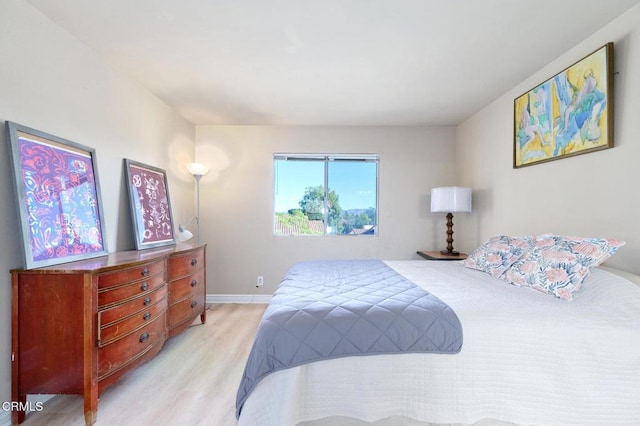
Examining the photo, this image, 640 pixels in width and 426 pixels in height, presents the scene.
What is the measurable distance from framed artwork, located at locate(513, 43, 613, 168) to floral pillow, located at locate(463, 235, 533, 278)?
2.52ft

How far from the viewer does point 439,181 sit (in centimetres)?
404

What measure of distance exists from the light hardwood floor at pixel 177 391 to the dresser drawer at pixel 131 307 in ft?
1.79

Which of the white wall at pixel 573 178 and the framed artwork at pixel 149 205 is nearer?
the white wall at pixel 573 178

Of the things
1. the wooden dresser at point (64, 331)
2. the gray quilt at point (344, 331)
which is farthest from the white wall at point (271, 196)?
the gray quilt at point (344, 331)

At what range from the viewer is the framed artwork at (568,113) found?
6.18 feet

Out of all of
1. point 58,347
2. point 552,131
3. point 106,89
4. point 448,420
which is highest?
point 106,89

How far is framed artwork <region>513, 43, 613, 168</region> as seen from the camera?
1.88 meters

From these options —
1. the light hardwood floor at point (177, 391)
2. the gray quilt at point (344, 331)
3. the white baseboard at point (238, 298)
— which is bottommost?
the light hardwood floor at point (177, 391)

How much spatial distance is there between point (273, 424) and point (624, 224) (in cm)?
233

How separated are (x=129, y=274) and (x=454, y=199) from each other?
325cm

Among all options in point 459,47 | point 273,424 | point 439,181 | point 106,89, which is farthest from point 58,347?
point 439,181

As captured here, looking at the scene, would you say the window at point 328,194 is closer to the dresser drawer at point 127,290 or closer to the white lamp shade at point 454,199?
the white lamp shade at point 454,199

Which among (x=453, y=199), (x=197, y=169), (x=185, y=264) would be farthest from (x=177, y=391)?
(x=453, y=199)

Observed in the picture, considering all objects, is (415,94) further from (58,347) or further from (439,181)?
(58,347)
